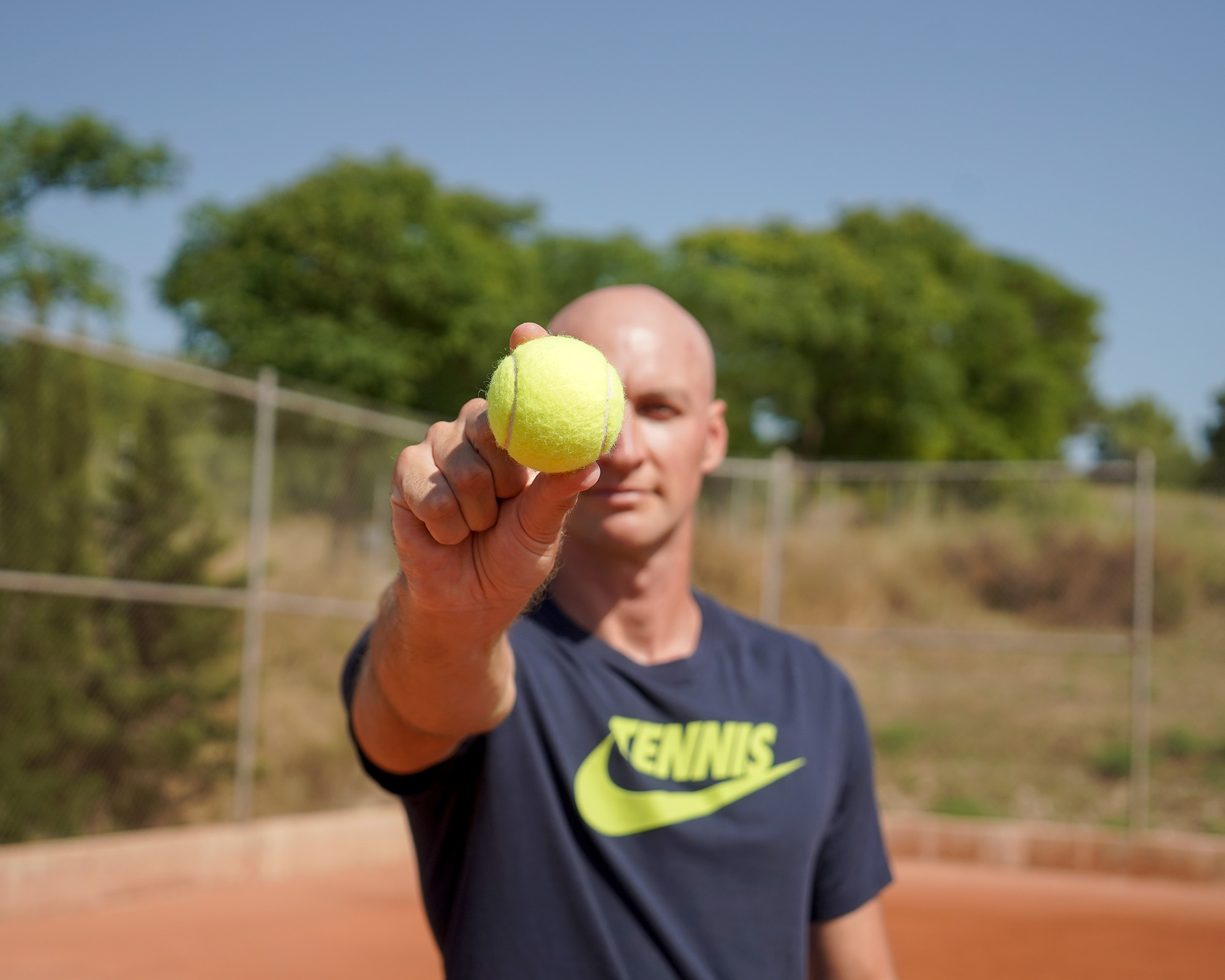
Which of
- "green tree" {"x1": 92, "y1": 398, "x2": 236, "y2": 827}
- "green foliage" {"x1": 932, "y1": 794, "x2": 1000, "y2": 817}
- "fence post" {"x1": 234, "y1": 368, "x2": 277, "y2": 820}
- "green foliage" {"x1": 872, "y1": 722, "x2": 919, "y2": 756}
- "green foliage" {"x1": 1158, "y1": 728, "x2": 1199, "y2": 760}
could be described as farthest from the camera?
"green foliage" {"x1": 872, "y1": 722, "x2": 919, "y2": 756}

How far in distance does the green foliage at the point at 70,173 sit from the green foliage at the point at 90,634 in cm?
1170

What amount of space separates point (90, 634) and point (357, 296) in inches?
546

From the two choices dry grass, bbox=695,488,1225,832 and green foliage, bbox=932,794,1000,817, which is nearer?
green foliage, bbox=932,794,1000,817

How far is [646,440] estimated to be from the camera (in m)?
1.99

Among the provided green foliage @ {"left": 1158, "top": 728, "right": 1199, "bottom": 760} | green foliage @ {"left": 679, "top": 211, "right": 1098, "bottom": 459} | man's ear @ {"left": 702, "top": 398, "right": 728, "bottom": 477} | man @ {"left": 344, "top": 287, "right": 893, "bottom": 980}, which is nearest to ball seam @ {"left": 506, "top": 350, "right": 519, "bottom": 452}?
man @ {"left": 344, "top": 287, "right": 893, "bottom": 980}

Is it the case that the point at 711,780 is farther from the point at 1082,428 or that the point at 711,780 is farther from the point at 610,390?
the point at 1082,428

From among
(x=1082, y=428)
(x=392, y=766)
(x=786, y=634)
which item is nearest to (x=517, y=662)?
(x=392, y=766)

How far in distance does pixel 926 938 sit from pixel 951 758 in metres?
5.25

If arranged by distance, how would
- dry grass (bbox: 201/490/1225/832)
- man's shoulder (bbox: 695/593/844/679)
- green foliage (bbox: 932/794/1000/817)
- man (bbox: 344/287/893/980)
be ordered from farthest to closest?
dry grass (bbox: 201/490/1225/832) → green foliage (bbox: 932/794/1000/817) → man's shoulder (bbox: 695/593/844/679) → man (bbox: 344/287/893/980)

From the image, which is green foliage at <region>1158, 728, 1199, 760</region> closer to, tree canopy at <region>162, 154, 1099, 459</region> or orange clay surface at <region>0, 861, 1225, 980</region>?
orange clay surface at <region>0, 861, 1225, 980</region>

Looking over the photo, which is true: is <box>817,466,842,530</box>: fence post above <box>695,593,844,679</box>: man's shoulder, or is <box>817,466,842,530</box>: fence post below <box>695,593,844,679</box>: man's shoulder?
above

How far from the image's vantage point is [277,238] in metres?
20.1

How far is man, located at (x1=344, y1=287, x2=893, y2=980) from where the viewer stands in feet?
5.57

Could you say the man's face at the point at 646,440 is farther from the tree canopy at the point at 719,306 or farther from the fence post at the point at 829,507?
the tree canopy at the point at 719,306
